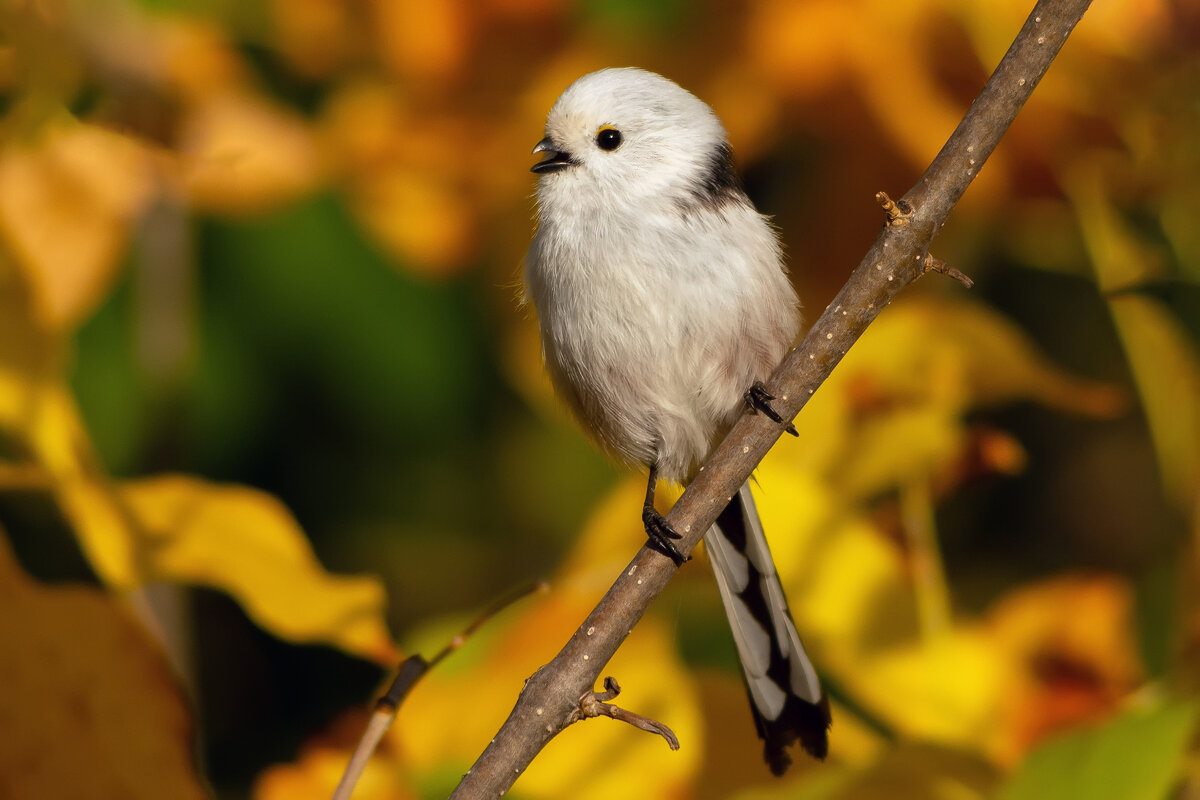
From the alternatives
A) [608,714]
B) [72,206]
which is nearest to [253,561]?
[608,714]

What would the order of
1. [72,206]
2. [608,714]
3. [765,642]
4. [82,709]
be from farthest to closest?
[72,206], [765,642], [82,709], [608,714]

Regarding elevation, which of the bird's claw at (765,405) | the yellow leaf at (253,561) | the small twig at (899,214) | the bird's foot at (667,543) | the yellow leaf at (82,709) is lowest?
the yellow leaf at (82,709)

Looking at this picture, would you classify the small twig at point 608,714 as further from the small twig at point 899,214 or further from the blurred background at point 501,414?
the small twig at point 899,214

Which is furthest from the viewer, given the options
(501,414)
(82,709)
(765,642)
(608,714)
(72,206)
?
(501,414)

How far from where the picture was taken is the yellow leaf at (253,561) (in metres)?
0.77

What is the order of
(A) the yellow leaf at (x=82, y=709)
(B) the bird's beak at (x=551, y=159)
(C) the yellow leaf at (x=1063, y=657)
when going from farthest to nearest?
(B) the bird's beak at (x=551, y=159), (C) the yellow leaf at (x=1063, y=657), (A) the yellow leaf at (x=82, y=709)

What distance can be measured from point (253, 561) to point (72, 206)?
38 cm

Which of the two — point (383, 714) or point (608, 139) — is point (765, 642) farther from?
point (608, 139)

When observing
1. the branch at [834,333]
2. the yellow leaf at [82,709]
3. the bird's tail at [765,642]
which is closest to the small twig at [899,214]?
the branch at [834,333]

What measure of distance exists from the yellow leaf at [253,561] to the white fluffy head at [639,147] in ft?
1.21

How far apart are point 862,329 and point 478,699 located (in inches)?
15.4

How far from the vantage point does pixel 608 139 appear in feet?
3.29

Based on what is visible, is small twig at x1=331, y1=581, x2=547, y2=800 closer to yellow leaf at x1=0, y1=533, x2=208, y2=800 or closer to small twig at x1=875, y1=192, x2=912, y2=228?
yellow leaf at x1=0, y1=533, x2=208, y2=800

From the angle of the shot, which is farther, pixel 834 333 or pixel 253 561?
pixel 253 561
